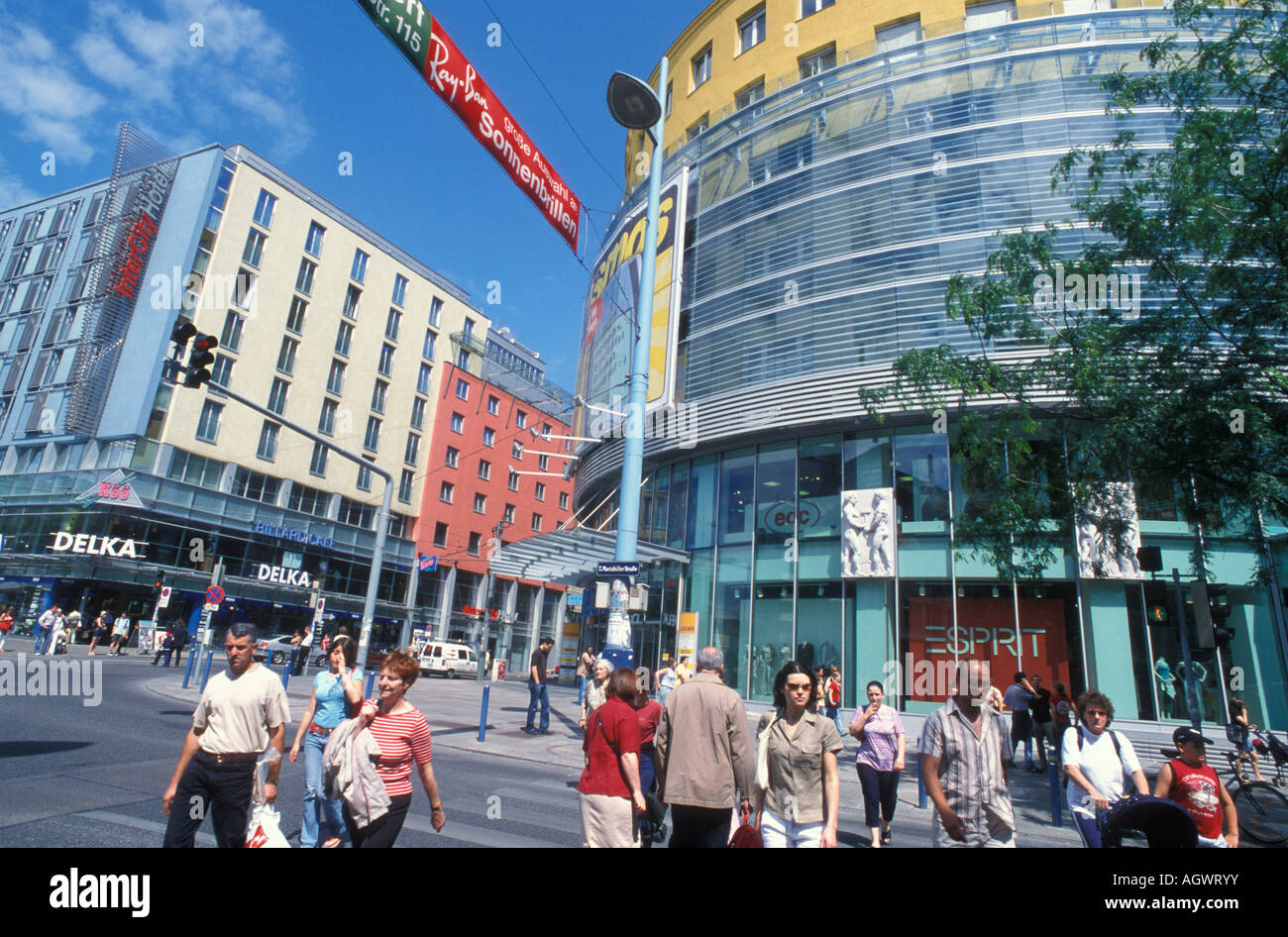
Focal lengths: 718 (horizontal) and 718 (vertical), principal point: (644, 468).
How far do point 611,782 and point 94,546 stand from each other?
135ft

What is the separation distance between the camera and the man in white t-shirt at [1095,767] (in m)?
5.60

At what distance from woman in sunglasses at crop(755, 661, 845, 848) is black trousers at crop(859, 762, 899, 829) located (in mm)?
3059

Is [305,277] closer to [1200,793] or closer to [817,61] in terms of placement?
[817,61]

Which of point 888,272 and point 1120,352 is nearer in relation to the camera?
point 1120,352

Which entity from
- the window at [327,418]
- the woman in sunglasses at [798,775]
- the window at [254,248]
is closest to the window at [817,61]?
the woman in sunglasses at [798,775]

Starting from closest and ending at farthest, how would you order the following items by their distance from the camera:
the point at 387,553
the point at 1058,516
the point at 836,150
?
the point at 1058,516 < the point at 836,150 < the point at 387,553

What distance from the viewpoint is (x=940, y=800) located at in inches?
183

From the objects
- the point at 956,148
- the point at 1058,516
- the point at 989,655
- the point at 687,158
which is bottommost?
the point at 989,655

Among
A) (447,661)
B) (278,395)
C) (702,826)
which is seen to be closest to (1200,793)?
(702,826)

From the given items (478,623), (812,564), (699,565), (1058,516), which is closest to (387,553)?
(478,623)

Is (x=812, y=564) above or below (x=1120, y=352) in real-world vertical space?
below

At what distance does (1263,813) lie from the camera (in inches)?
348
